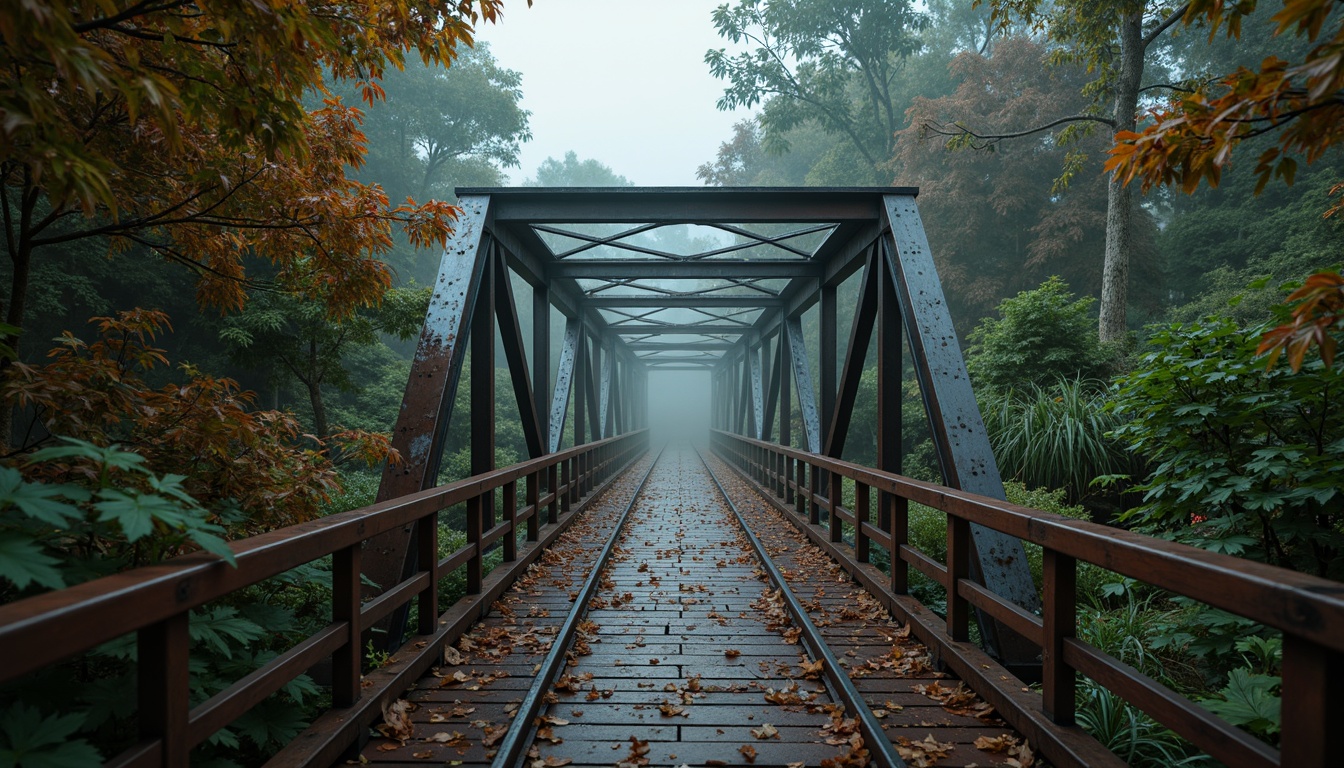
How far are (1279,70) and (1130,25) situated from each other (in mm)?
10353

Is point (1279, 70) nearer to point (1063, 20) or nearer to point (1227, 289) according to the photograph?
point (1063, 20)

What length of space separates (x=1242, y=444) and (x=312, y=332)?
11.6 metres

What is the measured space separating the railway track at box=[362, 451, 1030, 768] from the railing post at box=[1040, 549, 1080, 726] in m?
0.23

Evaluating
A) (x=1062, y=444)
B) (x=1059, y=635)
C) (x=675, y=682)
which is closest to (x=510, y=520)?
(x=675, y=682)

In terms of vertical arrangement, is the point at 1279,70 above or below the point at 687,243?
below

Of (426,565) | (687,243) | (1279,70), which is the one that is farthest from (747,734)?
(687,243)

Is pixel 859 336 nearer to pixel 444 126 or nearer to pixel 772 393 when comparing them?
pixel 772 393

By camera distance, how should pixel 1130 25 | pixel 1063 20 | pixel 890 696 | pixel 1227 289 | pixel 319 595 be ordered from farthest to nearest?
1. pixel 1227 289
2. pixel 1063 20
3. pixel 1130 25
4. pixel 319 595
5. pixel 890 696

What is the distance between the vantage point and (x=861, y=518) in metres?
→ 5.16

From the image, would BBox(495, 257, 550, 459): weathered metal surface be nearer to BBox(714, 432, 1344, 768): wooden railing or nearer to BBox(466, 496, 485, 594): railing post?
BBox(466, 496, 485, 594): railing post

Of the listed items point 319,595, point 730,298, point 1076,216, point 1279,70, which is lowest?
point 319,595

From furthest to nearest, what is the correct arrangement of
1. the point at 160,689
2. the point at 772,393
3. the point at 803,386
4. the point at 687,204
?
the point at 772,393
the point at 803,386
the point at 687,204
the point at 160,689

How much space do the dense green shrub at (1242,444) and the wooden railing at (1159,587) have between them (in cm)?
135

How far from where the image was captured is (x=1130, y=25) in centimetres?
983
